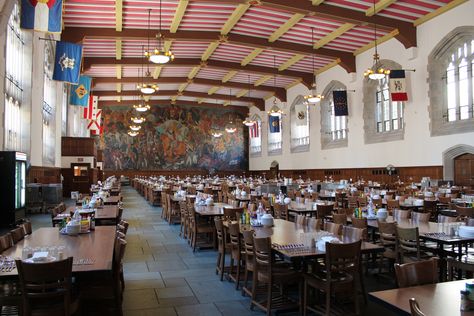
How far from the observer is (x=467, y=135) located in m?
15.9

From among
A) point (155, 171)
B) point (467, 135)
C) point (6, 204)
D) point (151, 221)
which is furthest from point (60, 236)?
point (155, 171)

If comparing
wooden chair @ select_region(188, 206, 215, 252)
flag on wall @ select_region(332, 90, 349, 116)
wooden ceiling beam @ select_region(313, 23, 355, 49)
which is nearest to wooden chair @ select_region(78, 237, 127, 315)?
wooden chair @ select_region(188, 206, 215, 252)

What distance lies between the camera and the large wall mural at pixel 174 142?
3797cm

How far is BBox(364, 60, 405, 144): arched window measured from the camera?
788 inches

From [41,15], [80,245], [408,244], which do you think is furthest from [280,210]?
[41,15]

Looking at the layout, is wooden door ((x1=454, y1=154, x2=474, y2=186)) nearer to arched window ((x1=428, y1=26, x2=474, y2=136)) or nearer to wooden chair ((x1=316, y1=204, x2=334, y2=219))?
arched window ((x1=428, y1=26, x2=474, y2=136))

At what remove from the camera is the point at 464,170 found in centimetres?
1633

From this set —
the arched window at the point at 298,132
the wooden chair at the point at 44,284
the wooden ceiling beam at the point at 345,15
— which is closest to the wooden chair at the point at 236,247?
the wooden chair at the point at 44,284

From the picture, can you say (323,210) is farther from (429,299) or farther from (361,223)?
(429,299)

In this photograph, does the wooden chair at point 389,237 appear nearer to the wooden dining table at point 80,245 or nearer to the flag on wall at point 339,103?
the wooden dining table at point 80,245

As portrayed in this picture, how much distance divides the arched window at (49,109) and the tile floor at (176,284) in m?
11.1

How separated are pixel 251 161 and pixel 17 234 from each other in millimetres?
35772

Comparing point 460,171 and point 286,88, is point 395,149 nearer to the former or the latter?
point 460,171

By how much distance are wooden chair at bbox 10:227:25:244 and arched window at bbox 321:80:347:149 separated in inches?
825
